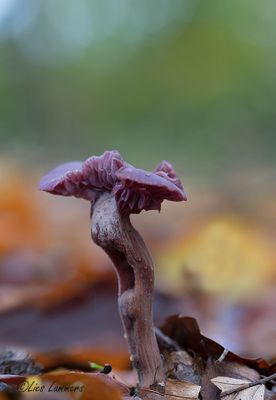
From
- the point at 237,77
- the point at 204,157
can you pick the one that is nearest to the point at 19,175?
the point at 204,157

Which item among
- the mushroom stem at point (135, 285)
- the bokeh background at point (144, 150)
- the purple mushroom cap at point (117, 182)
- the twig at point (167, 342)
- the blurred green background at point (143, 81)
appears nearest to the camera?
the purple mushroom cap at point (117, 182)

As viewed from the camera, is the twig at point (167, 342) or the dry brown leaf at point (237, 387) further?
the twig at point (167, 342)

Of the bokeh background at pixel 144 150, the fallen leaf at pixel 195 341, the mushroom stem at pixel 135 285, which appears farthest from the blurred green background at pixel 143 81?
the mushroom stem at pixel 135 285

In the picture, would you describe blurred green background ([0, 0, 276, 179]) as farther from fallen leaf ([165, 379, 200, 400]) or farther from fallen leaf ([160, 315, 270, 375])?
fallen leaf ([165, 379, 200, 400])

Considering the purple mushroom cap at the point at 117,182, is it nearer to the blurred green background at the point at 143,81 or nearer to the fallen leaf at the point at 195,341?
the fallen leaf at the point at 195,341

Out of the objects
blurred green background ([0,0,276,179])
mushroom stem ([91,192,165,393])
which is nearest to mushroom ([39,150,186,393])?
mushroom stem ([91,192,165,393])

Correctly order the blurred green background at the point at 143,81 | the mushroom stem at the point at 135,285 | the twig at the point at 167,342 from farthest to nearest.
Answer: the blurred green background at the point at 143,81 < the twig at the point at 167,342 < the mushroom stem at the point at 135,285

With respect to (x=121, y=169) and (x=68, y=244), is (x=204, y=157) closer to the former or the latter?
(x=68, y=244)
